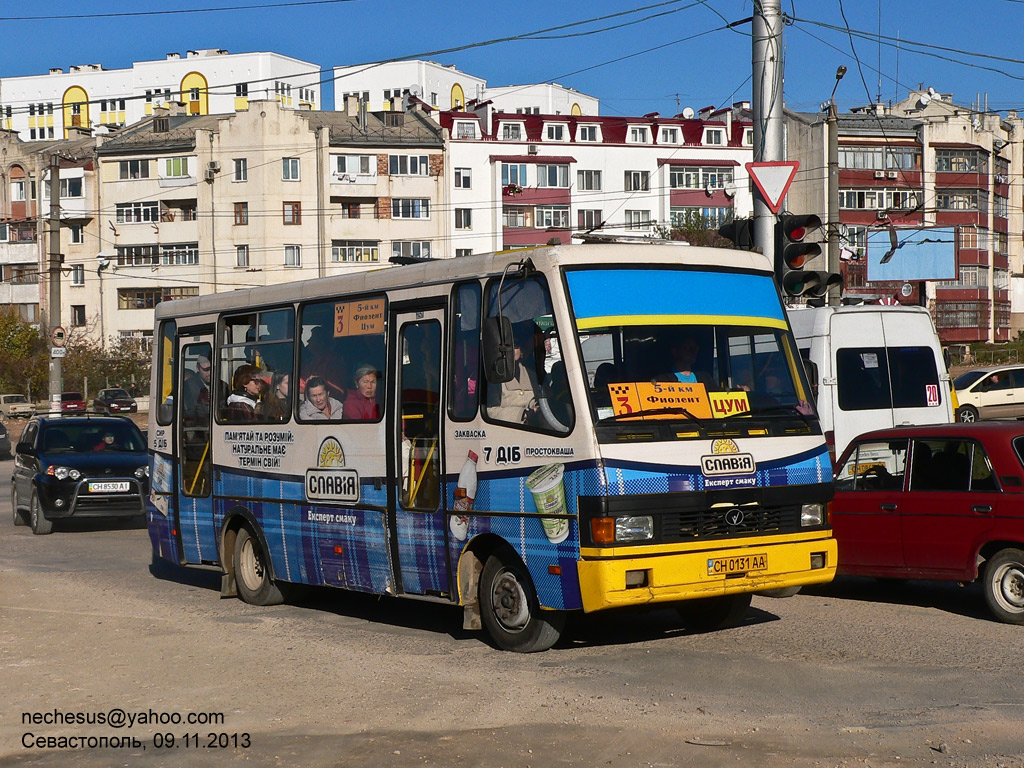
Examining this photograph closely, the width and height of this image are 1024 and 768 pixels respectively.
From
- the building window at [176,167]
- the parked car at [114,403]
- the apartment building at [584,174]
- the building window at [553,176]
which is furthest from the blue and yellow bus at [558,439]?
the building window at [176,167]

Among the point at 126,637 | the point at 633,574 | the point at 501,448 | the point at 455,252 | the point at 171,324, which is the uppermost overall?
the point at 455,252

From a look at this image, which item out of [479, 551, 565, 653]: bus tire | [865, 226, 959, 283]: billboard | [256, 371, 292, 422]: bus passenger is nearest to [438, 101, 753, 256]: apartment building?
[865, 226, 959, 283]: billboard

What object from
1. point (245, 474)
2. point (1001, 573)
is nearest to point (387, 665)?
point (245, 474)

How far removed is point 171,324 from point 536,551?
640 cm

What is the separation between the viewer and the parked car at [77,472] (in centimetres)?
1995

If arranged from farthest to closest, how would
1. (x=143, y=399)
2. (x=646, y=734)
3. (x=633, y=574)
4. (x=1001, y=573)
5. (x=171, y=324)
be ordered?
1. (x=143, y=399)
2. (x=171, y=324)
3. (x=1001, y=573)
4. (x=633, y=574)
5. (x=646, y=734)

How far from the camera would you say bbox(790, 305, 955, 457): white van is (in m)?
16.2

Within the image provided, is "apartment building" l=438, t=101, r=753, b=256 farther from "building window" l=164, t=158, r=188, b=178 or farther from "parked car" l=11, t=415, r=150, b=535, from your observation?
"parked car" l=11, t=415, r=150, b=535

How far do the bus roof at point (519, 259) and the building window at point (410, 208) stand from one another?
238 ft

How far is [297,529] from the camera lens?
1170 cm

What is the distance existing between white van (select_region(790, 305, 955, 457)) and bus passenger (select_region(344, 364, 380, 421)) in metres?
7.04

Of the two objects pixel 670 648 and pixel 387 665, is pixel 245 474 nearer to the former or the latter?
pixel 387 665

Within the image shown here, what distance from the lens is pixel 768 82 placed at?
15.4m

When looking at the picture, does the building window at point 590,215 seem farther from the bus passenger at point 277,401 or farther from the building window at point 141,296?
the bus passenger at point 277,401
